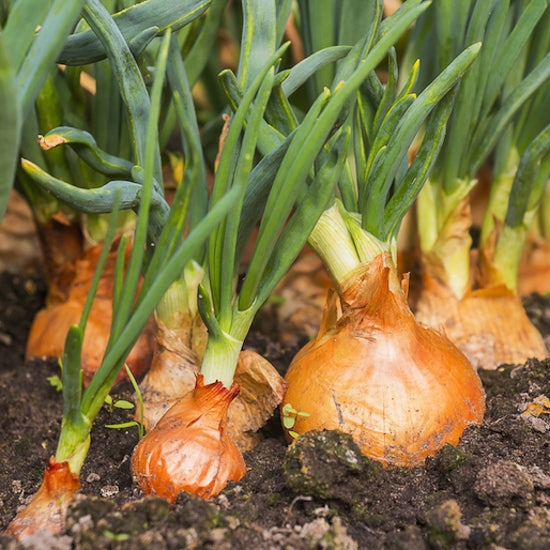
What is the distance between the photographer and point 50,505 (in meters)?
0.72

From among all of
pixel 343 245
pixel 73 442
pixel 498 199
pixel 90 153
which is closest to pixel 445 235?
pixel 498 199

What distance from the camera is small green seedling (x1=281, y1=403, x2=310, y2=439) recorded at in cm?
86

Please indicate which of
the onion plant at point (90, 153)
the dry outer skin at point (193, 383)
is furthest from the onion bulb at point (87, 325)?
the dry outer skin at point (193, 383)

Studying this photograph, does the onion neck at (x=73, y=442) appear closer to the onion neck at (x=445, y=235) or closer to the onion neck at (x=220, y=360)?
the onion neck at (x=220, y=360)

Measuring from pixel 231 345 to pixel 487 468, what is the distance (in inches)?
15.2

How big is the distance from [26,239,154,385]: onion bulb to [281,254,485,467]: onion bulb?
43cm

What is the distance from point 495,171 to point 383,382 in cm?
71

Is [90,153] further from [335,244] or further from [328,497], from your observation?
[328,497]

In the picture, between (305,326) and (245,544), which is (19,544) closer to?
(245,544)

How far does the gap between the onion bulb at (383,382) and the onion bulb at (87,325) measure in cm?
43

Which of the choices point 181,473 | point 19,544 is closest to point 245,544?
point 181,473

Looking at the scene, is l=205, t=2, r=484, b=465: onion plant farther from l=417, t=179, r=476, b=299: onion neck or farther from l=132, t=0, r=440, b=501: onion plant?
l=417, t=179, r=476, b=299: onion neck

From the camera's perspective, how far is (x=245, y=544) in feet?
2.21

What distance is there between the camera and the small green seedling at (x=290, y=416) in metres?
0.86
